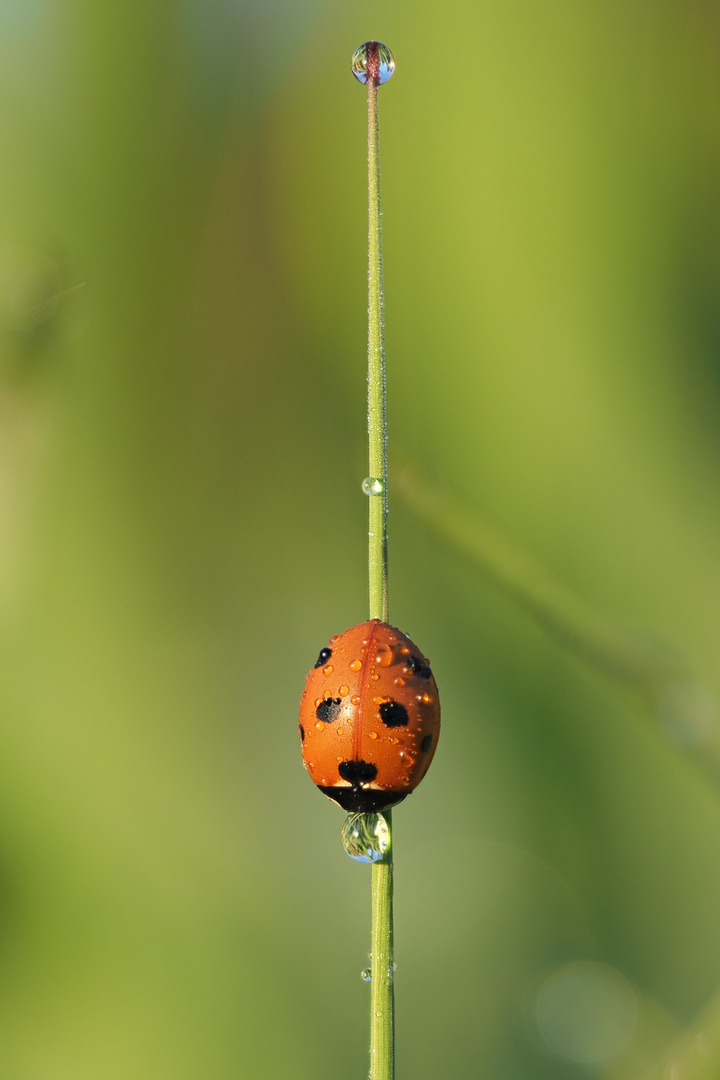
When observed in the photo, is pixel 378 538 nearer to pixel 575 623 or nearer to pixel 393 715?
pixel 393 715

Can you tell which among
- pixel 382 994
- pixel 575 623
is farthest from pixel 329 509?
pixel 382 994

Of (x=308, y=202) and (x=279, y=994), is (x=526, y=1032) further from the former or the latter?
(x=308, y=202)

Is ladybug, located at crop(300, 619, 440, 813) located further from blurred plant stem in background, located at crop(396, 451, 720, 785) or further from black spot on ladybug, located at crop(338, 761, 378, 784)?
blurred plant stem in background, located at crop(396, 451, 720, 785)

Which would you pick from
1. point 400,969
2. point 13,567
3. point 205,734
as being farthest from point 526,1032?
point 13,567

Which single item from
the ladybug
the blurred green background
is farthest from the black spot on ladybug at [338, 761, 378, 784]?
the blurred green background

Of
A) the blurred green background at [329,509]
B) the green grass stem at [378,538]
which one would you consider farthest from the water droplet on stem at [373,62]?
the blurred green background at [329,509]

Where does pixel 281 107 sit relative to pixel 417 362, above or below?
above

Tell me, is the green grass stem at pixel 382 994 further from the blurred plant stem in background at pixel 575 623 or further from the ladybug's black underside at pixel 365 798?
the blurred plant stem in background at pixel 575 623

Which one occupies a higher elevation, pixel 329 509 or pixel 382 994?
Answer: pixel 329 509
